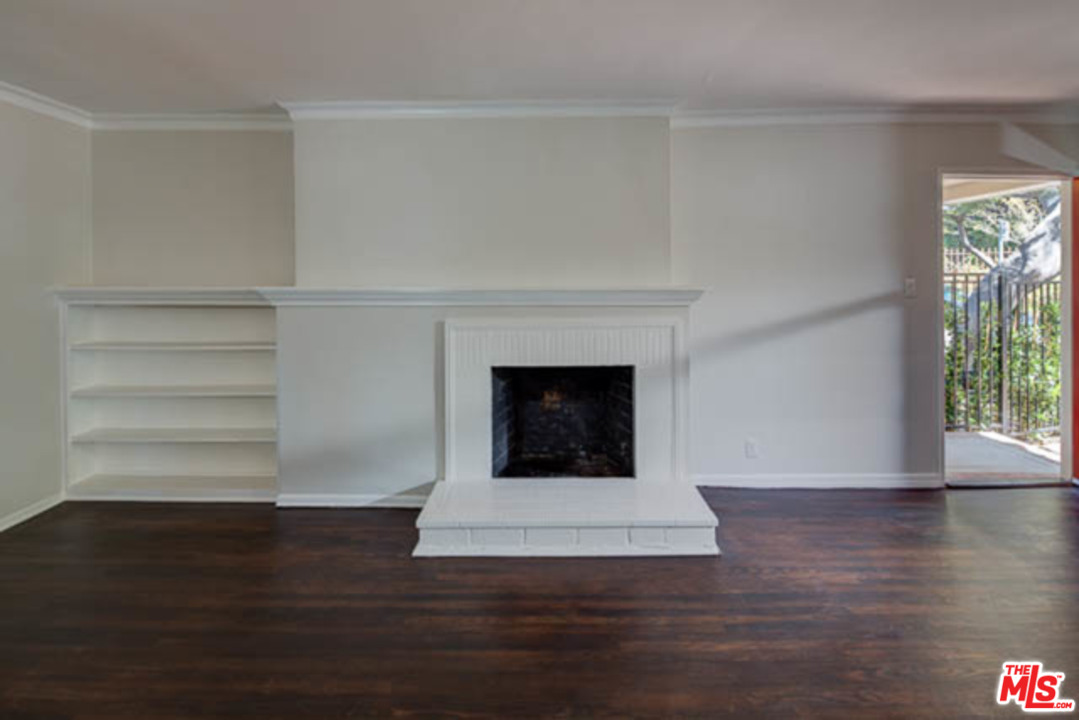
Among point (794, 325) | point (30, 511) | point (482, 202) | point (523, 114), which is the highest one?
point (523, 114)

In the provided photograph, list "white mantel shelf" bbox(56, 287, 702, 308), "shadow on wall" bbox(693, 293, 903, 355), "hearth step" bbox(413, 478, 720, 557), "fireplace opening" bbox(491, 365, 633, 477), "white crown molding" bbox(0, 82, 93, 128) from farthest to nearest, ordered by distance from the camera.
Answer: "shadow on wall" bbox(693, 293, 903, 355) < "fireplace opening" bbox(491, 365, 633, 477) < "white mantel shelf" bbox(56, 287, 702, 308) < "white crown molding" bbox(0, 82, 93, 128) < "hearth step" bbox(413, 478, 720, 557)

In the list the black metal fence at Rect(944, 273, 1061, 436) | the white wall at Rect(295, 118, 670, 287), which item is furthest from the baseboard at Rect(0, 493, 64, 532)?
the black metal fence at Rect(944, 273, 1061, 436)

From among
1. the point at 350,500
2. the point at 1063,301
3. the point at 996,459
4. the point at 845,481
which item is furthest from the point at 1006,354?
the point at 350,500

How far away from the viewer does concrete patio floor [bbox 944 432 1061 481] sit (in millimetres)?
4500

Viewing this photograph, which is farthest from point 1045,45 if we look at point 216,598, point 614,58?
point 216,598

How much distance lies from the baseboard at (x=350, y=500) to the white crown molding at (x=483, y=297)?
1.08 metres

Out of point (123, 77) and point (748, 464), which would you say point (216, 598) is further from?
point (748, 464)

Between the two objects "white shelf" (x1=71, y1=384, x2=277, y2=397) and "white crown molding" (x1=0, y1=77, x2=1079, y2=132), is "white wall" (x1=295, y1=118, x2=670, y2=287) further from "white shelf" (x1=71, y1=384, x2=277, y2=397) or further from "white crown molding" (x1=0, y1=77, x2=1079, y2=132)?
"white shelf" (x1=71, y1=384, x2=277, y2=397)

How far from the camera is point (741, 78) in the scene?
3.42 meters

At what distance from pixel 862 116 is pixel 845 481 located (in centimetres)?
217

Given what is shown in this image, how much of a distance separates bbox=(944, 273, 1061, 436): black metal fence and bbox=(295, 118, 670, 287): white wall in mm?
3076

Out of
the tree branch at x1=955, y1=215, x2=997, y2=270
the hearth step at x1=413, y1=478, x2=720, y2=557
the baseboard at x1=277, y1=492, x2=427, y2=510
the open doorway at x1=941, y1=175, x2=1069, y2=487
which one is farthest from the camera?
the tree branch at x1=955, y1=215, x2=997, y2=270

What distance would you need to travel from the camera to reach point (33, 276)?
3738mm

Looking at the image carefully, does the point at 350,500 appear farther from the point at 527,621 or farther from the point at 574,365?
the point at 527,621
